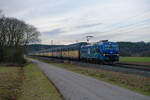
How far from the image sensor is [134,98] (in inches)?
273

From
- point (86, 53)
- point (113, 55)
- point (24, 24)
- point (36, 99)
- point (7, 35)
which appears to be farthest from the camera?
point (24, 24)

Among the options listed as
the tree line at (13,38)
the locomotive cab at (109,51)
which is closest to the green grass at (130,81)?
the locomotive cab at (109,51)

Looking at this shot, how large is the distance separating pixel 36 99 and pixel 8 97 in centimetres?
168

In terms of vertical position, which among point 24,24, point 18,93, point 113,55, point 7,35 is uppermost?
point 24,24

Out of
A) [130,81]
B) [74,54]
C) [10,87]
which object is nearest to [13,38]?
[74,54]

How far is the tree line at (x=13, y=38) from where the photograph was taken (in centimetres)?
3562

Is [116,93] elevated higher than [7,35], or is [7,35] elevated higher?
[7,35]

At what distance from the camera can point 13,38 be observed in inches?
1553

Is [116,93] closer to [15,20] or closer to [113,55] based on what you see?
[113,55]

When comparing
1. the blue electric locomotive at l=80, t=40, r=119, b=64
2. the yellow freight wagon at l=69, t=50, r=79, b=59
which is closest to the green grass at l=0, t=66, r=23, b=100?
the blue electric locomotive at l=80, t=40, r=119, b=64

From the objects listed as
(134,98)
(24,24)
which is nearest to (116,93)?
(134,98)

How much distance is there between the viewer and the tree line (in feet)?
117

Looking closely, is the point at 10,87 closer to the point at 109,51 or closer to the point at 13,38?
the point at 109,51

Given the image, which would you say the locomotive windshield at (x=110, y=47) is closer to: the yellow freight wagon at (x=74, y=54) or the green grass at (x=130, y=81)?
the green grass at (x=130, y=81)
